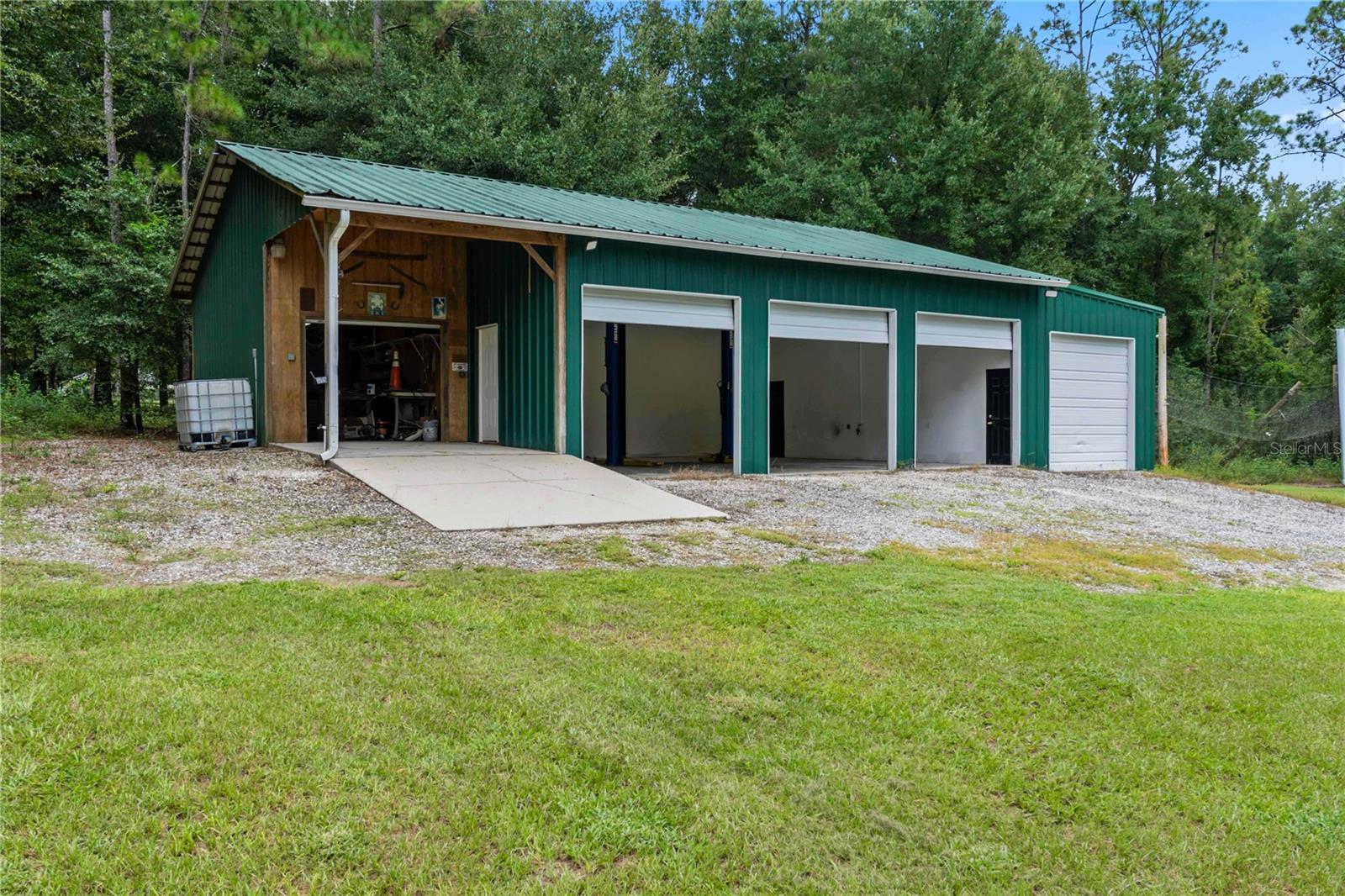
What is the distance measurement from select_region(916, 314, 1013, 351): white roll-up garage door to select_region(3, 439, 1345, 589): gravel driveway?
2904 mm

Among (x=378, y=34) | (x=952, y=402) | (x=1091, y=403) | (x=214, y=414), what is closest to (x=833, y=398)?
(x=952, y=402)

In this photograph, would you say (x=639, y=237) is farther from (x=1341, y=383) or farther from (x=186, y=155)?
(x=186, y=155)

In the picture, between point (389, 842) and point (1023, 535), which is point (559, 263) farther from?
point (389, 842)

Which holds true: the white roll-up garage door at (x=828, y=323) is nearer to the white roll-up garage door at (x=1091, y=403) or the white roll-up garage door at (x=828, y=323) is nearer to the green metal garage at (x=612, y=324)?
the green metal garage at (x=612, y=324)

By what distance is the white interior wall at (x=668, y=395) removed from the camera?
16.7 meters

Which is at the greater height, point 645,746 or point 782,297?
point 782,297

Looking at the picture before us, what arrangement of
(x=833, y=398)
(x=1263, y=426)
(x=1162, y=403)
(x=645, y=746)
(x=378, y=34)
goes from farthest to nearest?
(x=378, y=34) → (x=833, y=398) → (x=1263, y=426) → (x=1162, y=403) → (x=645, y=746)

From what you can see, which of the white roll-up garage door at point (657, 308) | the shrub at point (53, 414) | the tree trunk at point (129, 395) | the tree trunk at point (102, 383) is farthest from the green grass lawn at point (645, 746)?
the tree trunk at point (102, 383)

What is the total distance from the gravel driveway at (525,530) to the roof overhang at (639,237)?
271 centimetres

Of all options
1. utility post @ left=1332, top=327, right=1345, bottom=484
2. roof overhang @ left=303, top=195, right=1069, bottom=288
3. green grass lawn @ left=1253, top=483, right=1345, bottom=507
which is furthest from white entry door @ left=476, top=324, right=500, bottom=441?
utility post @ left=1332, top=327, right=1345, bottom=484

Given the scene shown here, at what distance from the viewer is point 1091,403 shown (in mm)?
15461

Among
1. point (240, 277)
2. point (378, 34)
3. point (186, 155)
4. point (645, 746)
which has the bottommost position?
point (645, 746)

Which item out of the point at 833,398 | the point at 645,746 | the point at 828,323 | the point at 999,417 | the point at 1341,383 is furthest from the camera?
the point at 833,398

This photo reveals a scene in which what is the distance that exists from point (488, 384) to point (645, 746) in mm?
10368
